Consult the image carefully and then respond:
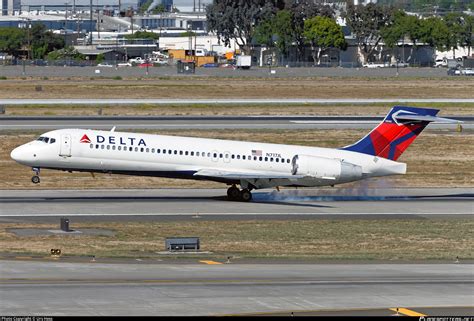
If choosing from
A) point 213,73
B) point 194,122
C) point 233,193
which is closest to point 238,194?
point 233,193

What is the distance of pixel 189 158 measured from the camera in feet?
176

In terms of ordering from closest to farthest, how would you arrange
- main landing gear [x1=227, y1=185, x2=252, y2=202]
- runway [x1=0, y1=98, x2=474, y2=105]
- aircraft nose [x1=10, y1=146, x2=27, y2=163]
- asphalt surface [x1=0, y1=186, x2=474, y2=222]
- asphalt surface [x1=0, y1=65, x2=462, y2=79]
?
asphalt surface [x1=0, y1=186, x2=474, y2=222] < aircraft nose [x1=10, y1=146, x2=27, y2=163] < main landing gear [x1=227, y1=185, x2=252, y2=202] < runway [x1=0, y1=98, x2=474, y2=105] < asphalt surface [x1=0, y1=65, x2=462, y2=79]

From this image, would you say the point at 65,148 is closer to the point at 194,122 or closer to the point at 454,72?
the point at 194,122

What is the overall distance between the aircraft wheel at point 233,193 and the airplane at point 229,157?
53mm

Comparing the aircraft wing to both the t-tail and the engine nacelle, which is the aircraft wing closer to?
the engine nacelle

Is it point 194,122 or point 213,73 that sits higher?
point 213,73

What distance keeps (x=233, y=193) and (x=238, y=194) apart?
0.29 metres

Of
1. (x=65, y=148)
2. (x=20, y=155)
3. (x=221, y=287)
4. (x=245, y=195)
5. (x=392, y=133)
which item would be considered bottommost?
(x=245, y=195)

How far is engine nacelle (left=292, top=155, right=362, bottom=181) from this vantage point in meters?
54.0

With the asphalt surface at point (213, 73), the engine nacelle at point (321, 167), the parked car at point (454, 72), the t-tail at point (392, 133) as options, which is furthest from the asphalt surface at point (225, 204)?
the parked car at point (454, 72)

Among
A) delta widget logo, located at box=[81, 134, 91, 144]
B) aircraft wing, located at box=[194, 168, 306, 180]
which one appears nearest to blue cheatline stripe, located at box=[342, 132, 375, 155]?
aircraft wing, located at box=[194, 168, 306, 180]

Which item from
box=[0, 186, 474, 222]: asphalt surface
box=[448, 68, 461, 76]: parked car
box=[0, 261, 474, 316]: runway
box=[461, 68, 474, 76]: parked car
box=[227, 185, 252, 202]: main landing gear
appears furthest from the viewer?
box=[448, 68, 461, 76]: parked car

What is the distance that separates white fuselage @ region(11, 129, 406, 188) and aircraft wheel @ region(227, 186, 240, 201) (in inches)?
27.6

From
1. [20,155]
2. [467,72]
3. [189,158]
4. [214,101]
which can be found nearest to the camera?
[20,155]
